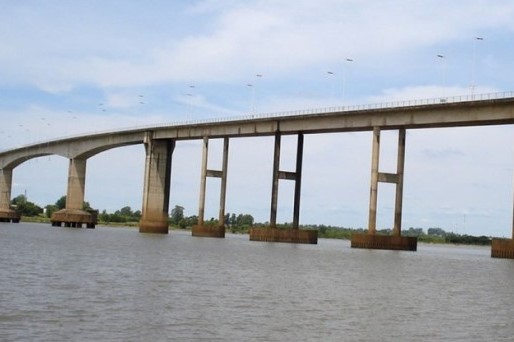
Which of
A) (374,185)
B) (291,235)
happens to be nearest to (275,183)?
(291,235)

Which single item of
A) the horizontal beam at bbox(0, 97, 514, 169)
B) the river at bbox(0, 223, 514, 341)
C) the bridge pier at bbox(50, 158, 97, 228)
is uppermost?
the horizontal beam at bbox(0, 97, 514, 169)

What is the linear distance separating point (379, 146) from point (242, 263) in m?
33.9

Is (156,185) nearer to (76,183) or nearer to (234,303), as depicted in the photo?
(76,183)

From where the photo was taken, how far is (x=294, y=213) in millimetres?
97188

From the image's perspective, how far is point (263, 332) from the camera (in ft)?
74.0

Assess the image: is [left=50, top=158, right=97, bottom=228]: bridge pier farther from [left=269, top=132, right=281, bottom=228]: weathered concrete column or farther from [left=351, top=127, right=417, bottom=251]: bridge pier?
[left=351, top=127, right=417, bottom=251]: bridge pier

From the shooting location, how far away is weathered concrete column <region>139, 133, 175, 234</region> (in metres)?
116

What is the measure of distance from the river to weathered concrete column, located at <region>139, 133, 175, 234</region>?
Answer: 6645 cm

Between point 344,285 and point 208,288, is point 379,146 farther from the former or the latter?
point 208,288

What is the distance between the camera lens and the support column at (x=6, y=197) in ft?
538

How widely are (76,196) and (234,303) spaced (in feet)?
363

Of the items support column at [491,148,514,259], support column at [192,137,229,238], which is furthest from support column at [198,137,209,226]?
support column at [491,148,514,259]

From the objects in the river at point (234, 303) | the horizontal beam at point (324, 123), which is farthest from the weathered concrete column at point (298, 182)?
the river at point (234, 303)

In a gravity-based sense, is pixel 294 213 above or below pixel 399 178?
below
